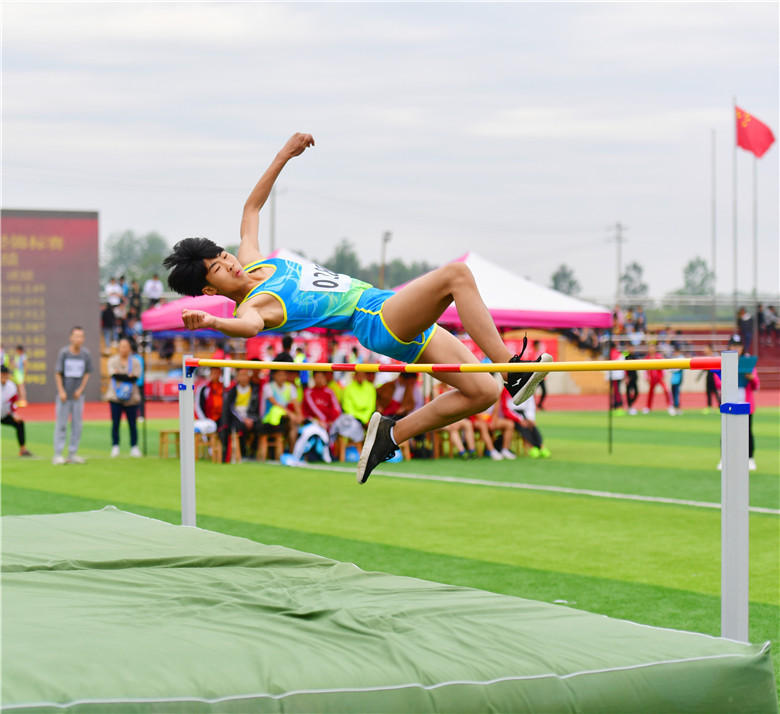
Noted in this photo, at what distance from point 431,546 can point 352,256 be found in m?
57.9

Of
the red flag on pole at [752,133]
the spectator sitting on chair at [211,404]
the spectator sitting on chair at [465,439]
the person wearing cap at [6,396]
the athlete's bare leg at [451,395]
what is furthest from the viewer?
the red flag on pole at [752,133]

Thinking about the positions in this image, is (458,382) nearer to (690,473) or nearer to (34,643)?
(34,643)

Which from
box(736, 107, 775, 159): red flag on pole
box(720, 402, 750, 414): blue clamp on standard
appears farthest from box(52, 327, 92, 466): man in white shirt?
box(736, 107, 775, 159): red flag on pole

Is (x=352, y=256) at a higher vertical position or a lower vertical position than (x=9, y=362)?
higher

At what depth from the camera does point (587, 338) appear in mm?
27984

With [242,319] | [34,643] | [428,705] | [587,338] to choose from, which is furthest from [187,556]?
[587,338]

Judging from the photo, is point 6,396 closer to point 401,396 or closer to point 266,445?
point 266,445

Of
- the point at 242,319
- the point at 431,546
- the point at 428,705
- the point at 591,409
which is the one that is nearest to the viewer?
the point at 428,705

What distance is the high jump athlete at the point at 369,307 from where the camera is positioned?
387 centimetres

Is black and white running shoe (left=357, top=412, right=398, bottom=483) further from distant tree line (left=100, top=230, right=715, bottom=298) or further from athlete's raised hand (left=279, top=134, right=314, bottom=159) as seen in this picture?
distant tree line (left=100, top=230, right=715, bottom=298)

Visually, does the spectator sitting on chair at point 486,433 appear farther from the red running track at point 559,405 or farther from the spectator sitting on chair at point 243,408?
the red running track at point 559,405

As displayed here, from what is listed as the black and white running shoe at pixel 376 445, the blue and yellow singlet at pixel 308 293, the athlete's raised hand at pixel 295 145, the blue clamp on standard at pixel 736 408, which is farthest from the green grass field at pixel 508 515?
the athlete's raised hand at pixel 295 145

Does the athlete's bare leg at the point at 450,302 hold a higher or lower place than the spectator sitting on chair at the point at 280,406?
higher

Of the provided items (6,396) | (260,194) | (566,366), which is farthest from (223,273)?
(6,396)
